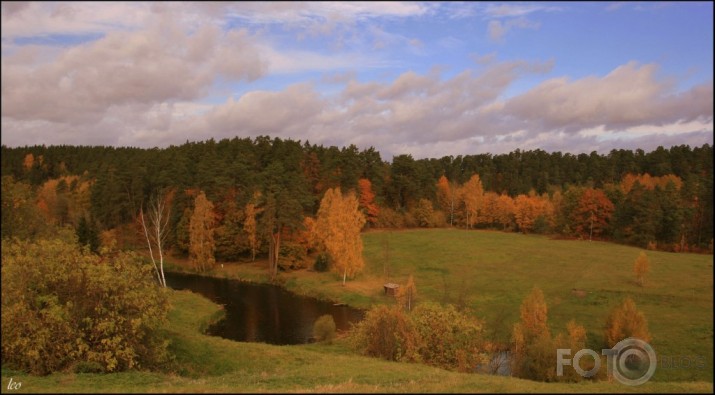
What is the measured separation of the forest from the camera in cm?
8175

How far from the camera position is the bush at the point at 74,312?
2323 centimetres

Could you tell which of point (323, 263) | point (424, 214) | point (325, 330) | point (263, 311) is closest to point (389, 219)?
point (424, 214)

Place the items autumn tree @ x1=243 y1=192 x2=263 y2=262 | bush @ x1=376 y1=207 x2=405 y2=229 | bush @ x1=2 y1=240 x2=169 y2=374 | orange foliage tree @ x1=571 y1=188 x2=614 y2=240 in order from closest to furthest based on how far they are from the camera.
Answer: bush @ x1=2 y1=240 x2=169 y2=374
autumn tree @ x1=243 y1=192 x2=263 y2=262
orange foliage tree @ x1=571 y1=188 x2=614 y2=240
bush @ x1=376 y1=207 x2=405 y2=229

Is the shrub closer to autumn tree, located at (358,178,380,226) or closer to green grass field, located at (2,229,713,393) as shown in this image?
green grass field, located at (2,229,713,393)

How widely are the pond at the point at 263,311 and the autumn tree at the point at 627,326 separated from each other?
23.6m

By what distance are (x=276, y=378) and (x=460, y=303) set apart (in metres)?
26.6

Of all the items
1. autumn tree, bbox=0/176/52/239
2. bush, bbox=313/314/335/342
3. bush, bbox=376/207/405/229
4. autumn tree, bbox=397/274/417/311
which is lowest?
bush, bbox=313/314/335/342

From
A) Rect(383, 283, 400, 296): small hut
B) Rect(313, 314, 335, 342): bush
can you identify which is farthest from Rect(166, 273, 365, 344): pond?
Rect(383, 283, 400, 296): small hut

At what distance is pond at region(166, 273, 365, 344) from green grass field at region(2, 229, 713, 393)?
9.05 feet

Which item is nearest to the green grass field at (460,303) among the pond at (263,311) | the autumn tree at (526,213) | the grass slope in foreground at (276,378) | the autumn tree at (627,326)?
the grass slope in foreground at (276,378)

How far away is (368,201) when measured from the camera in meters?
110

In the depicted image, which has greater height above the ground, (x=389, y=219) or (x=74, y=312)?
(x=389, y=219)

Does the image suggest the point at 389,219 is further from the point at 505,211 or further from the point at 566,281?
the point at 566,281

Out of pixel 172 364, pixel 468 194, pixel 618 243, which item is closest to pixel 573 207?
pixel 618 243
